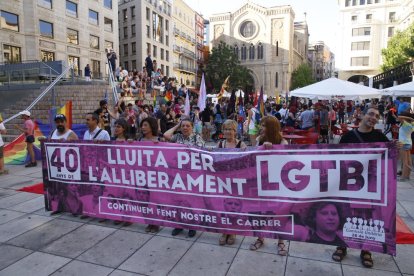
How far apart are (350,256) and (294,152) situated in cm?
150

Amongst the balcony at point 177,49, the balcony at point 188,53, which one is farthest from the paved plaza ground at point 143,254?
the balcony at point 188,53

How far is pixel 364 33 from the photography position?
6109cm

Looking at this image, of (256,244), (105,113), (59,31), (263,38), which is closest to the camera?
(256,244)

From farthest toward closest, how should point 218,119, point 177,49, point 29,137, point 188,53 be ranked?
point 188,53
point 177,49
point 218,119
point 29,137

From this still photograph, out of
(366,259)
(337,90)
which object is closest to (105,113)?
(337,90)

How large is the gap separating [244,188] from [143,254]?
1536 millimetres

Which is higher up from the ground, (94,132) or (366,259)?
(94,132)

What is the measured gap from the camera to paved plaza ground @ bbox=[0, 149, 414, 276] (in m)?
3.53

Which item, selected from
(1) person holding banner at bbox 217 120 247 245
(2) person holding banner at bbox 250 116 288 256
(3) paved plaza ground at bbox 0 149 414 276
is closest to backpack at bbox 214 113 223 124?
(3) paved plaza ground at bbox 0 149 414 276

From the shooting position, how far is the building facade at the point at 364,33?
59.4 m

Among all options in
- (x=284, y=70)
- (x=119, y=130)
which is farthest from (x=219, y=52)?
(x=119, y=130)

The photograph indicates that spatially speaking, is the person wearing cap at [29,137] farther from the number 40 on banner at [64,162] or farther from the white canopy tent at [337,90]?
the white canopy tent at [337,90]

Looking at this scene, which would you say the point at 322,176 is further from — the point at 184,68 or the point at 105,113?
the point at 184,68

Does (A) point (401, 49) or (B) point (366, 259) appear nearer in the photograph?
(B) point (366, 259)
